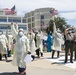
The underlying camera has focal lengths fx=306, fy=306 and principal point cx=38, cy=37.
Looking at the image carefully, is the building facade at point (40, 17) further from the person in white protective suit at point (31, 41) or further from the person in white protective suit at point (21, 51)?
the person in white protective suit at point (21, 51)

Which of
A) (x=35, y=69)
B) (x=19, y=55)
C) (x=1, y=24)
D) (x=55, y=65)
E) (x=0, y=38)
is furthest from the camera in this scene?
(x=1, y=24)

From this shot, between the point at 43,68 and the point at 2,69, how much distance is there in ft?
5.51

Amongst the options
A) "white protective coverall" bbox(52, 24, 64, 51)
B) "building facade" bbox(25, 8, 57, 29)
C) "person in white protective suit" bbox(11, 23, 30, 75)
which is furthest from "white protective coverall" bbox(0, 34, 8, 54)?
"building facade" bbox(25, 8, 57, 29)

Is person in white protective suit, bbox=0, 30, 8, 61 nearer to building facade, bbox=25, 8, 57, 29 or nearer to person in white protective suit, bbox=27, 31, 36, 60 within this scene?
person in white protective suit, bbox=27, 31, 36, 60

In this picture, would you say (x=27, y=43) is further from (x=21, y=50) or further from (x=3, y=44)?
(x=3, y=44)

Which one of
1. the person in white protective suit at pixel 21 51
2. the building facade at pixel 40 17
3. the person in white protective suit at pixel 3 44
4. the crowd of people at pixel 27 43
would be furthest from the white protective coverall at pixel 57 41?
the building facade at pixel 40 17

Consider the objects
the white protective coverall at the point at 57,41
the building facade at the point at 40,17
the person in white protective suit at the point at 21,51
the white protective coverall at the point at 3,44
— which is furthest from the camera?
the building facade at the point at 40,17

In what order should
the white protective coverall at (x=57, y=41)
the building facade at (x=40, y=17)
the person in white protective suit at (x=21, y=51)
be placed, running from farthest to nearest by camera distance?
the building facade at (x=40, y=17) < the white protective coverall at (x=57, y=41) < the person in white protective suit at (x=21, y=51)

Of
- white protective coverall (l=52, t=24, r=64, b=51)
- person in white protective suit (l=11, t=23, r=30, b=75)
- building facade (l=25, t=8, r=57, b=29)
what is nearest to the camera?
person in white protective suit (l=11, t=23, r=30, b=75)

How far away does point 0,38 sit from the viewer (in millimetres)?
15391

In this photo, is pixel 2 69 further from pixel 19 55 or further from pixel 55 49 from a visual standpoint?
Answer: pixel 55 49

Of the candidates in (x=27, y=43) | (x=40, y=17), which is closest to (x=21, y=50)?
(x=27, y=43)

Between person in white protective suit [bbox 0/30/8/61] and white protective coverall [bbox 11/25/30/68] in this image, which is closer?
white protective coverall [bbox 11/25/30/68]

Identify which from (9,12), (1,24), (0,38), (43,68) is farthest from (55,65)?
(9,12)
